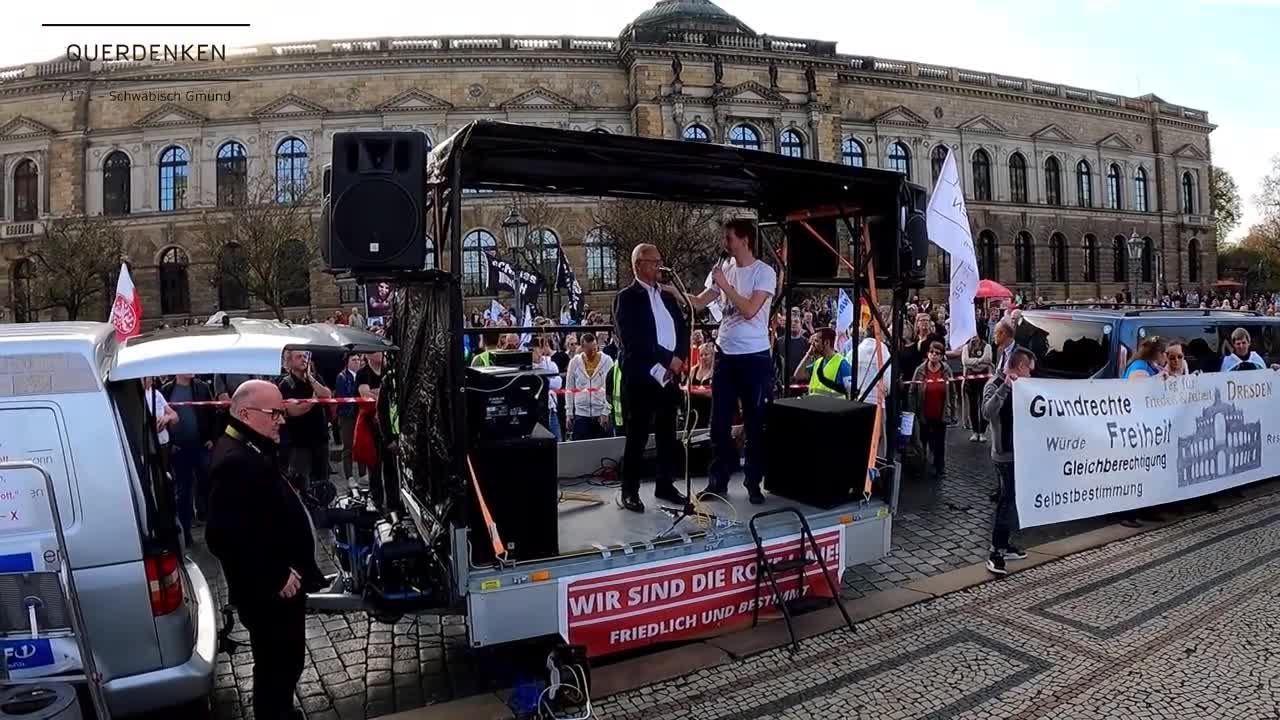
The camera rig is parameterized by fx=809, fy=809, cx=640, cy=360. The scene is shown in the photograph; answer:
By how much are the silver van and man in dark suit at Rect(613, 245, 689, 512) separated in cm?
247

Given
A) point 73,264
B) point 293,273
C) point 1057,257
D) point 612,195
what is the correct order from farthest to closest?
point 1057,257 → point 293,273 → point 73,264 → point 612,195

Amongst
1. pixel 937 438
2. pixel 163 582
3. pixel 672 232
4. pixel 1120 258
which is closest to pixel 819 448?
pixel 163 582

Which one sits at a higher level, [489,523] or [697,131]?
[697,131]

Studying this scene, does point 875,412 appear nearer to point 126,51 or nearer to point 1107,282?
point 126,51

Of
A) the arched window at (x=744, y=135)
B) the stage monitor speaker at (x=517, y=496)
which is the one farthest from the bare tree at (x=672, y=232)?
the stage monitor speaker at (x=517, y=496)

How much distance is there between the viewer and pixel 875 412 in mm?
6566

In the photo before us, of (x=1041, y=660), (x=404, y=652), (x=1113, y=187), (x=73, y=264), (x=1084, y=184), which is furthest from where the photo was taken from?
(x=1113, y=187)

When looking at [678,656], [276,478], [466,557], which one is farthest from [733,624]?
[276,478]

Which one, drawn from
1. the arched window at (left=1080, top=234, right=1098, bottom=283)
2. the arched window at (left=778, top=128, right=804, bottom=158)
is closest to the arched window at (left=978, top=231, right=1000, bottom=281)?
the arched window at (left=1080, top=234, right=1098, bottom=283)

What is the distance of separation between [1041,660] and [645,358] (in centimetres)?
322

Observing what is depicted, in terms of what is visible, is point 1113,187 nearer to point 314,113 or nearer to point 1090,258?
point 1090,258

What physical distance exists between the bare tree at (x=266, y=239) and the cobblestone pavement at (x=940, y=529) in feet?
85.6

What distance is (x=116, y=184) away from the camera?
4294 centimetres

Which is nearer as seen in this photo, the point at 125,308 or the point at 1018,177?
the point at 125,308
